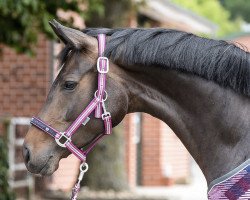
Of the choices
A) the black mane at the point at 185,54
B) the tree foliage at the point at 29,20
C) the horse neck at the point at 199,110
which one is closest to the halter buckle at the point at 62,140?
the horse neck at the point at 199,110

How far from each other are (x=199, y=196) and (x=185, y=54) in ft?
42.4

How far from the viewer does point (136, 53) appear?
500cm

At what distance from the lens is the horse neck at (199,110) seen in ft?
15.7

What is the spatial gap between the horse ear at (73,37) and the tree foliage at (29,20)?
5.25m

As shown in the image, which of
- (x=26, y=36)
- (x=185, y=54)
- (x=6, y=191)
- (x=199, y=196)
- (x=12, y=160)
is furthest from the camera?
(x=199, y=196)

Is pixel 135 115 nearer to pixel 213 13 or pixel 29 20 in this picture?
pixel 29 20

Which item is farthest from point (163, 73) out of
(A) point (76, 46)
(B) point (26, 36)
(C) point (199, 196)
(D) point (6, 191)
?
(C) point (199, 196)

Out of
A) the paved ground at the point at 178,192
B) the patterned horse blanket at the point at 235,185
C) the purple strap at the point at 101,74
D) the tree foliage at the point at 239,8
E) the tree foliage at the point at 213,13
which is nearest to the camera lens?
the patterned horse blanket at the point at 235,185

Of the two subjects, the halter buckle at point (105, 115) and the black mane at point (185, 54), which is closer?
the black mane at point (185, 54)

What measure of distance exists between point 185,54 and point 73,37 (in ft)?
2.21

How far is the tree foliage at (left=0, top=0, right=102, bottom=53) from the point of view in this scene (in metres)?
10.7

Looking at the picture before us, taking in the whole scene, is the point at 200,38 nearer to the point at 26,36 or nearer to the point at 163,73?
the point at 163,73

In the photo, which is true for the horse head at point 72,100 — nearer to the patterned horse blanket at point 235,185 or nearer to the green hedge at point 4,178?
the patterned horse blanket at point 235,185

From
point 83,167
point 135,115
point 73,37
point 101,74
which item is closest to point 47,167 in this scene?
point 83,167
